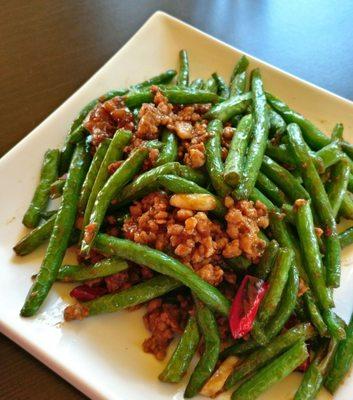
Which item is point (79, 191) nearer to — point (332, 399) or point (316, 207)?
point (316, 207)

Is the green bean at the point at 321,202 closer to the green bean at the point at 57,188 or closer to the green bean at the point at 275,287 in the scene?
the green bean at the point at 275,287

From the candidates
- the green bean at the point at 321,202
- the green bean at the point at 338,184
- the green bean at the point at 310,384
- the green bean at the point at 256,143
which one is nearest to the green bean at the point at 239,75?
the green bean at the point at 256,143

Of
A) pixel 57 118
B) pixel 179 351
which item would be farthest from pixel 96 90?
pixel 179 351

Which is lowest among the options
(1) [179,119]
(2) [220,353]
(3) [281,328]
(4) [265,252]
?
(2) [220,353]

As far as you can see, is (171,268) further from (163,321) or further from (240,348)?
(240,348)

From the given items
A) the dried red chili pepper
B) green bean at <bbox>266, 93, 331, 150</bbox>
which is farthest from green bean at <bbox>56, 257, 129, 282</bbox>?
green bean at <bbox>266, 93, 331, 150</bbox>

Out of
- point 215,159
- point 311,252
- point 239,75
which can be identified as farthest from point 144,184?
point 239,75

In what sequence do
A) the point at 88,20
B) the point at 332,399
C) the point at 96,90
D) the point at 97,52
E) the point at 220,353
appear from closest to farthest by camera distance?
1. the point at 332,399
2. the point at 220,353
3. the point at 96,90
4. the point at 97,52
5. the point at 88,20
